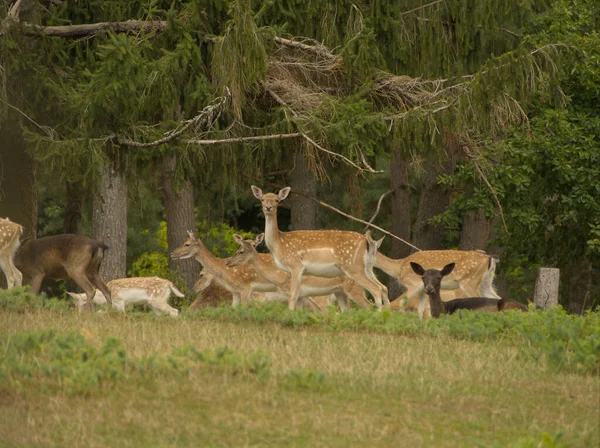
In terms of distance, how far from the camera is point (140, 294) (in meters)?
19.6

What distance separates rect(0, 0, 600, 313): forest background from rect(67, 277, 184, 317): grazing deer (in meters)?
1.68

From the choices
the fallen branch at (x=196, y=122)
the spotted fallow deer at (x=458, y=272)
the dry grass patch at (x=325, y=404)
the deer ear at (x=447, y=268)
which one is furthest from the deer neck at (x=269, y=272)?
the dry grass patch at (x=325, y=404)

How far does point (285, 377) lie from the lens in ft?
34.3

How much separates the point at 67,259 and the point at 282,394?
31.6ft


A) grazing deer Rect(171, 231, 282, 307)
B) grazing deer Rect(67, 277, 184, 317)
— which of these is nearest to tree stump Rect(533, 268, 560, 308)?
grazing deer Rect(171, 231, 282, 307)

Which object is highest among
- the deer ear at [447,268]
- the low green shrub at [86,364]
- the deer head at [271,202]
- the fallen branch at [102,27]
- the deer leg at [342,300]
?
the fallen branch at [102,27]

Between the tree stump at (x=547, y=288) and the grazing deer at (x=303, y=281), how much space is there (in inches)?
103

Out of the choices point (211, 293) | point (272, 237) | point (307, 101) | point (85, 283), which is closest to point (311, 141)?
point (272, 237)

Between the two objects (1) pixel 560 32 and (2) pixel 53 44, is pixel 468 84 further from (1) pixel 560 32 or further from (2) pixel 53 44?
(2) pixel 53 44

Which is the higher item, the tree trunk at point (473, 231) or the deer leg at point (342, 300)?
the tree trunk at point (473, 231)

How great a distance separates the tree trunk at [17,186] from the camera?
23.2m

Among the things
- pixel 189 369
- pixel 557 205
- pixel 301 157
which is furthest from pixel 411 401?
pixel 301 157

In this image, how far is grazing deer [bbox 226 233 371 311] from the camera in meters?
20.2

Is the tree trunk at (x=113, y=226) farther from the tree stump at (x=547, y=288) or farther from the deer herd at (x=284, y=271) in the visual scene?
the tree stump at (x=547, y=288)
